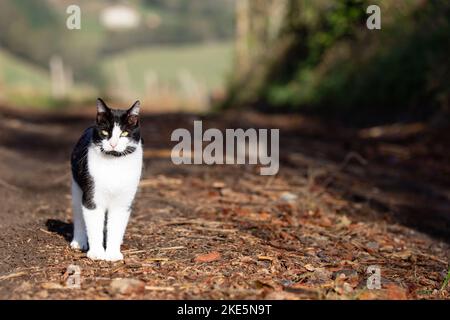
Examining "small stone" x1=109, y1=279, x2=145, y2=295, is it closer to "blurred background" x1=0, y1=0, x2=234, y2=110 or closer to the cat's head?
the cat's head

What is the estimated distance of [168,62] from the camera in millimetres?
36875

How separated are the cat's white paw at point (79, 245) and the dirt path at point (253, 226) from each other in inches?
3.3

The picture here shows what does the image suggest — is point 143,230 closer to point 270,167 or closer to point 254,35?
point 270,167

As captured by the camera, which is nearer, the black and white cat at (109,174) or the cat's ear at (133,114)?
the black and white cat at (109,174)

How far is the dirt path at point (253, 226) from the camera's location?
362cm

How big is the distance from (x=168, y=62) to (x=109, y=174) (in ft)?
109

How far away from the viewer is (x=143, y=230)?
190 inches

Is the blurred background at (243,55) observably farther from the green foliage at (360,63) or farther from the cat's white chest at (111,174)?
the cat's white chest at (111,174)

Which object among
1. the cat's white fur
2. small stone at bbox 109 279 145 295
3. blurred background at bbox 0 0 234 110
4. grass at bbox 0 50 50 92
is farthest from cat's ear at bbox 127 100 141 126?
blurred background at bbox 0 0 234 110

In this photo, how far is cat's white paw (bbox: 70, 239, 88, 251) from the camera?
4.39 meters

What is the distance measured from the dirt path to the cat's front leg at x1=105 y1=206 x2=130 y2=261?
12 centimetres

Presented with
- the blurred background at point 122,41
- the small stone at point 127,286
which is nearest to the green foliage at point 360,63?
the small stone at point 127,286

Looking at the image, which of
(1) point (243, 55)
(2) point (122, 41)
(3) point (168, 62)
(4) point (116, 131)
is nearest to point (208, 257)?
(4) point (116, 131)

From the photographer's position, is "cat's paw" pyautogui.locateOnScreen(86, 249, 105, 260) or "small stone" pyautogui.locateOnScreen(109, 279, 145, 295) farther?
"cat's paw" pyautogui.locateOnScreen(86, 249, 105, 260)
